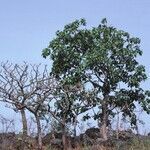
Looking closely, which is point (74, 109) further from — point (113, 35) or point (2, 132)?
point (2, 132)

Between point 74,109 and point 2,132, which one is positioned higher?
point 74,109

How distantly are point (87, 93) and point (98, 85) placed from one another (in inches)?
48.7

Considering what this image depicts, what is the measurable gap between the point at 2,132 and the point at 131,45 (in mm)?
11003

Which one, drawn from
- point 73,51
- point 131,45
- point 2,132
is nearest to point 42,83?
point 2,132

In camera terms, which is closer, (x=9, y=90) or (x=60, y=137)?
(x=9, y=90)

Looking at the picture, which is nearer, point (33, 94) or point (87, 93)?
point (33, 94)

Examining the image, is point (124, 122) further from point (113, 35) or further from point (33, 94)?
point (113, 35)

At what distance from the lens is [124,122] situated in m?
20.8

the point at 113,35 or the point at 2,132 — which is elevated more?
the point at 113,35

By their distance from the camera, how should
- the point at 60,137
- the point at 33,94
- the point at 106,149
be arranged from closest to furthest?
the point at 106,149, the point at 33,94, the point at 60,137

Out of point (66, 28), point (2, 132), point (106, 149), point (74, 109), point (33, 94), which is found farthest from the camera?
point (66, 28)

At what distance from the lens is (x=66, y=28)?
1129 inches

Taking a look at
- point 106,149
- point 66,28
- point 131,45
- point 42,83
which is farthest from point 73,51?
point 106,149

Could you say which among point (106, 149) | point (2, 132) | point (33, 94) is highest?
point (33, 94)
